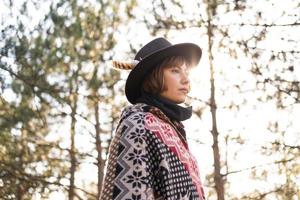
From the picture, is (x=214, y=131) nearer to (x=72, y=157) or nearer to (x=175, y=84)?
(x=72, y=157)

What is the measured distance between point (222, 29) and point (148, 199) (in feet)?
22.7

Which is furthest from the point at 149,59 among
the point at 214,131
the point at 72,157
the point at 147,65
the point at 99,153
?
the point at 72,157

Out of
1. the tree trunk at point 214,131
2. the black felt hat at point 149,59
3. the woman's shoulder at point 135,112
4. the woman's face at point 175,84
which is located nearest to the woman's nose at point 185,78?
the woman's face at point 175,84

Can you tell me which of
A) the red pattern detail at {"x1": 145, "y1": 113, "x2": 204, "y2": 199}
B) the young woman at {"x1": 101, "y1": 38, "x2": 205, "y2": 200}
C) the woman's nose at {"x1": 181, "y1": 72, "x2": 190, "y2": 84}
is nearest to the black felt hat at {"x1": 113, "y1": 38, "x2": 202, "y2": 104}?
the young woman at {"x1": 101, "y1": 38, "x2": 205, "y2": 200}

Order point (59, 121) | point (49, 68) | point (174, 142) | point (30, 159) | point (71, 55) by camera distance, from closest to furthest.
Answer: point (174, 142)
point (49, 68)
point (71, 55)
point (30, 159)
point (59, 121)

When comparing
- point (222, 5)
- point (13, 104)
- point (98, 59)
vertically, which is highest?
point (222, 5)

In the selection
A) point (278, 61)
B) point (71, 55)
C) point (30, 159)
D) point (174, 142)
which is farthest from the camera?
point (30, 159)

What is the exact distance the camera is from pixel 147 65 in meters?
2.75

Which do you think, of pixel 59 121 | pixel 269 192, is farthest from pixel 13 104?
pixel 269 192

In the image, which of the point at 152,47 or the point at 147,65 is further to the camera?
the point at 152,47

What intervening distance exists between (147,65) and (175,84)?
165mm

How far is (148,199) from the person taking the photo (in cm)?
242

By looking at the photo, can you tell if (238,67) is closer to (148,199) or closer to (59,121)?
(59,121)

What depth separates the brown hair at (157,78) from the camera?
2762 millimetres
